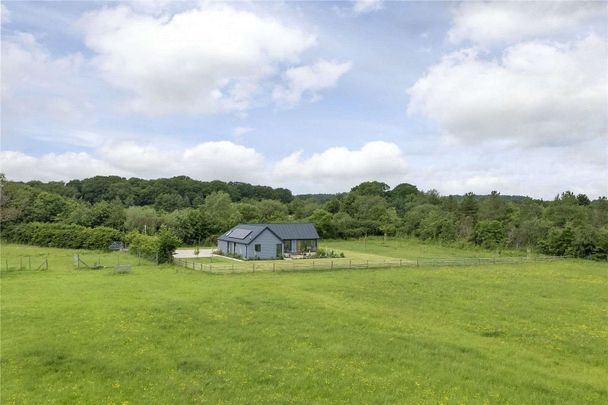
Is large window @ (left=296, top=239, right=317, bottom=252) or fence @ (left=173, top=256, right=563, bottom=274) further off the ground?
large window @ (left=296, top=239, right=317, bottom=252)

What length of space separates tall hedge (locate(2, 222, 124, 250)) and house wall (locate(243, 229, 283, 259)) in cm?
1891

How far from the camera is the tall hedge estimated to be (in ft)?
192

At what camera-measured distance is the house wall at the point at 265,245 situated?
5134 cm

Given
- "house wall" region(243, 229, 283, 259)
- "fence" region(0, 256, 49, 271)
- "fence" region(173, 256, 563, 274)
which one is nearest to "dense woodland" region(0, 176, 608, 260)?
"fence" region(173, 256, 563, 274)

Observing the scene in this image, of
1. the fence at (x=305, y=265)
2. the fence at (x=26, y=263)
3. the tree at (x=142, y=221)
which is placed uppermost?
the tree at (x=142, y=221)

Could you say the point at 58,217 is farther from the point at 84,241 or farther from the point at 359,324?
the point at 359,324

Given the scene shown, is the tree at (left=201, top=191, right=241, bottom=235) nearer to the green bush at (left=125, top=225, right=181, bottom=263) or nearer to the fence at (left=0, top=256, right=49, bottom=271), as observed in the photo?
the green bush at (left=125, top=225, right=181, bottom=263)

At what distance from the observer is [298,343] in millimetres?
17359

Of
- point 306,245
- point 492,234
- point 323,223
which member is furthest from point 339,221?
point 306,245

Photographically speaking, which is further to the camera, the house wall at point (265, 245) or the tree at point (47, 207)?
the tree at point (47, 207)

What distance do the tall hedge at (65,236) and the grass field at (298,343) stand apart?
2760 cm

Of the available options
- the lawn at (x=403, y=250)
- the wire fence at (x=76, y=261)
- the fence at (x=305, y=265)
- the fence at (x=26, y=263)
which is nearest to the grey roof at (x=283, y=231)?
the lawn at (x=403, y=250)

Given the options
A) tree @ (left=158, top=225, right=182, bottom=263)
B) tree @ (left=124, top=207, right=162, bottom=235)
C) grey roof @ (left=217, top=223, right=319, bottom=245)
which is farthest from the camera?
tree @ (left=124, top=207, right=162, bottom=235)

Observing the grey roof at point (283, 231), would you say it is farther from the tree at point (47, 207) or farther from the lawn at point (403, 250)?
the tree at point (47, 207)
